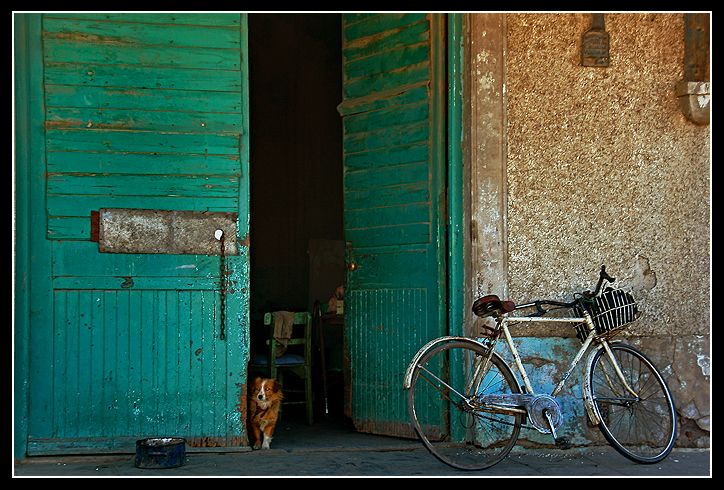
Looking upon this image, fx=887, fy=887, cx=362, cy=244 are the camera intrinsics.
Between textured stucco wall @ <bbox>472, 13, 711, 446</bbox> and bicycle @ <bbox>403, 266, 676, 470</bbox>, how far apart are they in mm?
213

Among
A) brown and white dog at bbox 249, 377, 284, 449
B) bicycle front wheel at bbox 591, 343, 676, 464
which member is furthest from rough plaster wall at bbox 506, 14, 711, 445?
brown and white dog at bbox 249, 377, 284, 449

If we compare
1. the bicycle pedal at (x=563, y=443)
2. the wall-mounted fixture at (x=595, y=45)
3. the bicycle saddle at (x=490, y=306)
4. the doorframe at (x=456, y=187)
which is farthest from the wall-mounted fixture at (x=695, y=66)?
the bicycle pedal at (x=563, y=443)

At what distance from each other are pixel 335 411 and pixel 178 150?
2.81 meters

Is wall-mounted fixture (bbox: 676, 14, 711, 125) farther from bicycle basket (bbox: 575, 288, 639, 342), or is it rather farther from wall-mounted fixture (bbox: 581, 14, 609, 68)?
bicycle basket (bbox: 575, 288, 639, 342)

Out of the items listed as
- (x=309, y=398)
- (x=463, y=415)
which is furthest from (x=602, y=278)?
(x=309, y=398)

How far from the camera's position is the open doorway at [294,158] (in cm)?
965

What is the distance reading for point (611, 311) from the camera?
16.9 ft

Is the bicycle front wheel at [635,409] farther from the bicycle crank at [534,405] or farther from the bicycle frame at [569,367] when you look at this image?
the bicycle crank at [534,405]

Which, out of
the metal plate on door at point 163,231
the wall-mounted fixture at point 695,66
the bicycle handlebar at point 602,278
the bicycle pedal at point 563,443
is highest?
the wall-mounted fixture at point 695,66

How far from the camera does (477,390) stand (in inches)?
195

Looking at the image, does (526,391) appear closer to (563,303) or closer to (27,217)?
(563,303)

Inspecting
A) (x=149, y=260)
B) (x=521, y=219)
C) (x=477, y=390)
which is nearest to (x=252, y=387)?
(x=149, y=260)

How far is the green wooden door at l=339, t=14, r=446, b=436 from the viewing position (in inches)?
218

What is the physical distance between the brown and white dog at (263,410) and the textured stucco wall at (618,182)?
1.61 metres
